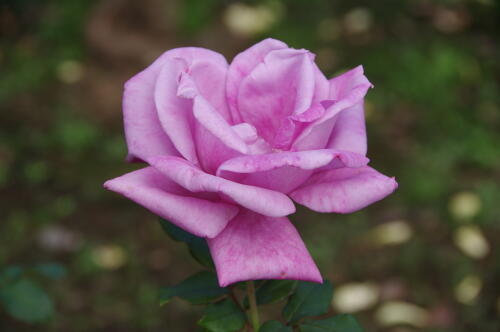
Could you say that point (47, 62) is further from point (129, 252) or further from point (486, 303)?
point (486, 303)

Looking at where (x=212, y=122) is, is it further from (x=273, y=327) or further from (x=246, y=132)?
(x=273, y=327)

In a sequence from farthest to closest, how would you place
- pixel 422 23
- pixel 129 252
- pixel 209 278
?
pixel 422 23 → pixel 129 252 → pixel 209 278

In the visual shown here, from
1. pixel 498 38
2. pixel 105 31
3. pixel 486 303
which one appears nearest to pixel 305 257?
pixel 486 303

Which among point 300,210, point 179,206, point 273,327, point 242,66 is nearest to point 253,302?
point 273,327

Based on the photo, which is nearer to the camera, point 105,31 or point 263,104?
point 263,104

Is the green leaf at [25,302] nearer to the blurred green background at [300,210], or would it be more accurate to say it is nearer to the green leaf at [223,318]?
the green leaf at [223,318]
